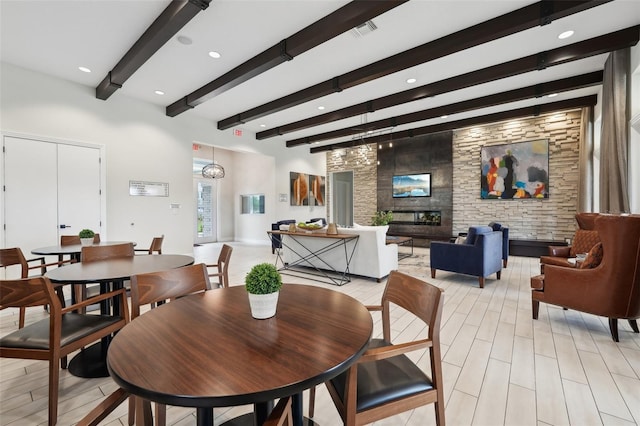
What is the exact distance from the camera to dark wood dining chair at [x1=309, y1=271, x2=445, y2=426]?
1.10 metres

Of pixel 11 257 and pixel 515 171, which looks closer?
pixel 11 257

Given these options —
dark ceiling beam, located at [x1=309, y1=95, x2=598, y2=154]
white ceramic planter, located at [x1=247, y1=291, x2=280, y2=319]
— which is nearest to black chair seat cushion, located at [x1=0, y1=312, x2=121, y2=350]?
white ceramic planter, located at [x1=247, y1=291, x2=280, y2=319]

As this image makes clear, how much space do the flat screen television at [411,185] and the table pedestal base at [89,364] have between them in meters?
7.69

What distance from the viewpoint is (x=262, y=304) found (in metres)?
1.21

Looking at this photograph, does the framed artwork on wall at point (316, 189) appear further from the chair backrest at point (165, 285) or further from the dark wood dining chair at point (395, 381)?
the dark wood dining chair at point (395, 381)

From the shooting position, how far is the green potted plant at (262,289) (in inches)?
46.7

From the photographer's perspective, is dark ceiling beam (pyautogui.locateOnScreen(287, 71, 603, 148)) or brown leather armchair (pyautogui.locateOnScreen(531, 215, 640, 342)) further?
dark ceiling beam (pyautogui.locateOnScreen(287, 71, 603, 148))

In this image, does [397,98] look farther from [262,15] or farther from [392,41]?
[262,15]

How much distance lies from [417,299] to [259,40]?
353 centimetres

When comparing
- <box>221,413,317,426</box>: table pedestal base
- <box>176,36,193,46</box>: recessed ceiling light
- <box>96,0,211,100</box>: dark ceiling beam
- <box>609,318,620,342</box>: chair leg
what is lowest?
<box>221,413,317,426</box>: table pedestal base

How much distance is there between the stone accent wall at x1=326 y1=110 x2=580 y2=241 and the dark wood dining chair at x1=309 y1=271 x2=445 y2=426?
16.4 ft

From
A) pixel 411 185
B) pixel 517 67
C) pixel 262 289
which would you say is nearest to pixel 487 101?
pixel 517 67

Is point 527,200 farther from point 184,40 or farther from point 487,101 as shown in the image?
point 184,40

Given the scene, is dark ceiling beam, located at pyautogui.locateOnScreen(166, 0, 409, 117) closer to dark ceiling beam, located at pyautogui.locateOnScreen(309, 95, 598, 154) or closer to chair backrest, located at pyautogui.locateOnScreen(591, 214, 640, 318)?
chair backrest, located at pyautogui.locateOnScreen(591, 214, 640, 318)
